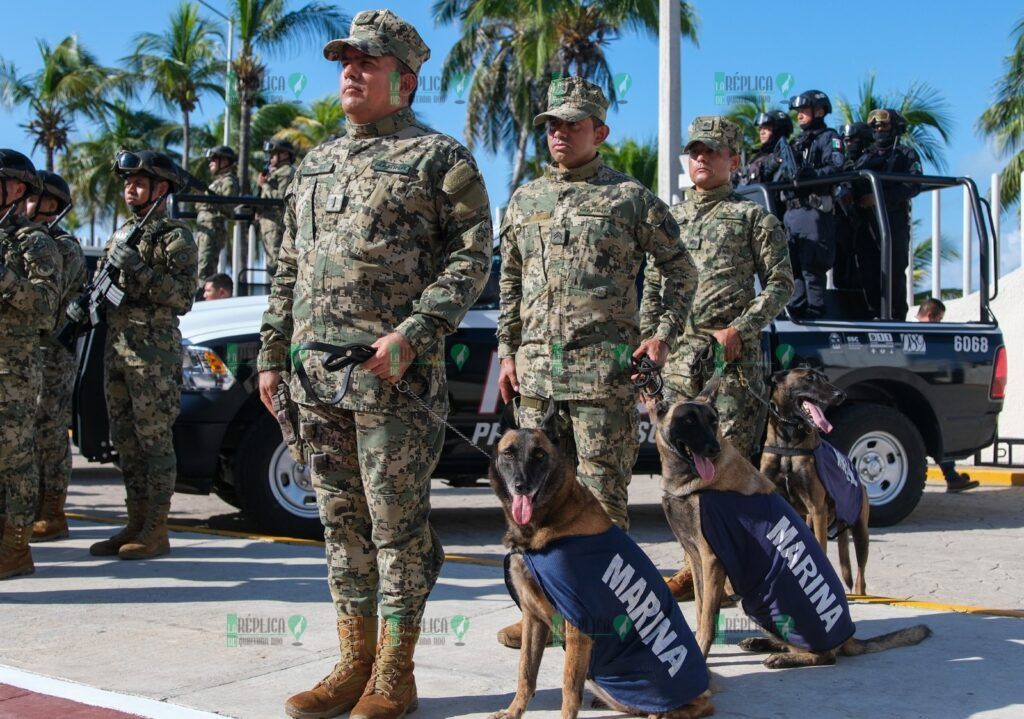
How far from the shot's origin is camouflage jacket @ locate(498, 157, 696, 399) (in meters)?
4.29

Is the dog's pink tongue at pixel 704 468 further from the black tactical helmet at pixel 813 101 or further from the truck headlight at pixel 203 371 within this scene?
the black tactical helmet at pixel 813 101

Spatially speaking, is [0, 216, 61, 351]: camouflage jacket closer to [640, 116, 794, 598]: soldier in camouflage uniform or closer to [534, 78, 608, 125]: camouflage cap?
[534, 78, 608, 125]: camouflage cap

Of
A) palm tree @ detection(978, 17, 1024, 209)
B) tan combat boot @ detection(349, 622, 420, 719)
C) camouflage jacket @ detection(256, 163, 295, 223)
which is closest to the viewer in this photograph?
tan combat boot @ detection(349, 622, 420, 719)

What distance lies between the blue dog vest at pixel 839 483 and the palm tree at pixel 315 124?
39.5 metres

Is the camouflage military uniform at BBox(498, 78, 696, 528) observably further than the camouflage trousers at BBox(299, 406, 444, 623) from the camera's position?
Yes

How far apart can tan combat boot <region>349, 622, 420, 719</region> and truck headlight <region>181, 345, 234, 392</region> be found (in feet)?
11.1

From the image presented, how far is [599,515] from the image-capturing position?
3.40 m

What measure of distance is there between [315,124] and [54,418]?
131 feet

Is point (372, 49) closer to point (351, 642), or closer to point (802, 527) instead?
point (351, 642)

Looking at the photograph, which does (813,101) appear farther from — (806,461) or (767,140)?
(806,461)

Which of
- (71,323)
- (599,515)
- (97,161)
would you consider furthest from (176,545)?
(97,161)

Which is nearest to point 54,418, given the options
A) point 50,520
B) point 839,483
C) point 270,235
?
point 50,520

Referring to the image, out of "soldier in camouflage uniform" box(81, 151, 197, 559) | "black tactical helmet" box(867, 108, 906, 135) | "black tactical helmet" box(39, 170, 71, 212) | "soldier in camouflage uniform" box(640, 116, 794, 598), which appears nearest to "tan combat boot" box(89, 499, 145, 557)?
"soldier in camouflage uniform" box(81, 151, 197, 559)

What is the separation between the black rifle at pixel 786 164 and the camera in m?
8.13
